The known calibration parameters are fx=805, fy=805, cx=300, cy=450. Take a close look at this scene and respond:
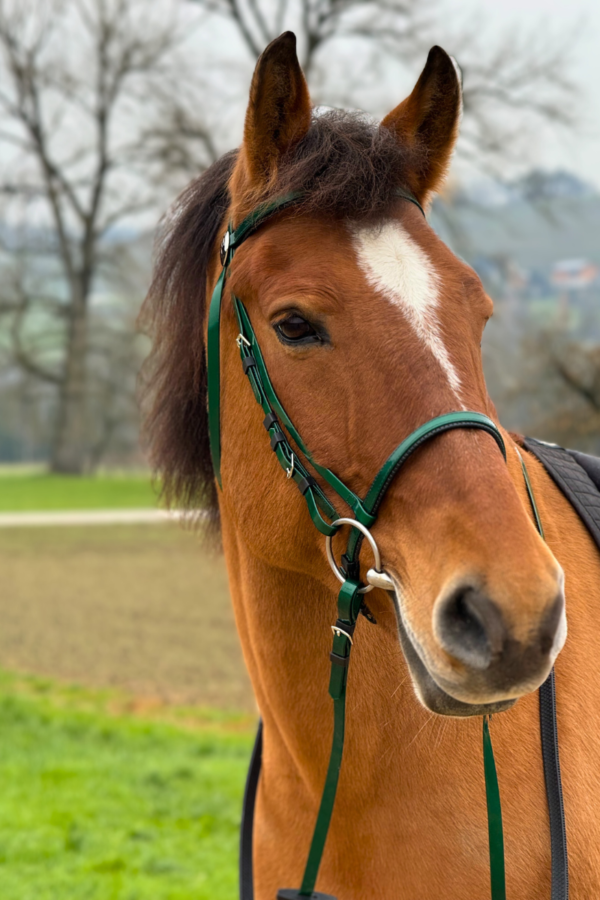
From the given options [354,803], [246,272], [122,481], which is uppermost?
[246,272]

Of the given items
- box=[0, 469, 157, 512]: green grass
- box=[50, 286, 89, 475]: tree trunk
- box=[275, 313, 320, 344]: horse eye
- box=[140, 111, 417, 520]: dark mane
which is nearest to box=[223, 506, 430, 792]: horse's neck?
box=[140, 111, 417, 520]: dark mane

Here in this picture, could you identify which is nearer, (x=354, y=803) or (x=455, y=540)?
(x=455, y=540)

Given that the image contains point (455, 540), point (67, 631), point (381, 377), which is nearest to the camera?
point (455, 540)

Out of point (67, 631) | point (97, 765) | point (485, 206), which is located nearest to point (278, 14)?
point (485, 206)

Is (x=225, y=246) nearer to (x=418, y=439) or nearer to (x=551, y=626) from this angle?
(x=418, y=439)

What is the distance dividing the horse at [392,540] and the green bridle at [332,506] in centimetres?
3

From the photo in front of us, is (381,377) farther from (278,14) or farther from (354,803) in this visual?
(278,14)

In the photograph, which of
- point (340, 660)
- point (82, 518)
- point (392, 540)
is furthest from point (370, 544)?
point (82, 518)

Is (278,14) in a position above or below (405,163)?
above

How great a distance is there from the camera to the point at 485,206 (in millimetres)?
24094

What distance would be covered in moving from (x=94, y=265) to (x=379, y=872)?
3635 cm

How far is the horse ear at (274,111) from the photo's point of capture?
192cm

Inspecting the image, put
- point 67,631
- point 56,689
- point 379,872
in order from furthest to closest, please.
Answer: point 67,631, point 56,689, point 379,872

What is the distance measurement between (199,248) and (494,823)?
1.75 meters
